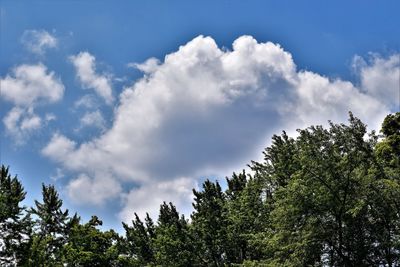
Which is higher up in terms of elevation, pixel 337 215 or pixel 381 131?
pixel 381 131

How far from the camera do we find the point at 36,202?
136 ft

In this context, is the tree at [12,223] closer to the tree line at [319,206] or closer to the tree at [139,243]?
the tree line at [319,206]

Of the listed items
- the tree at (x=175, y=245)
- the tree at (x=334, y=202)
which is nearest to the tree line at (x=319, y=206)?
the tree at (x=334, y=202)

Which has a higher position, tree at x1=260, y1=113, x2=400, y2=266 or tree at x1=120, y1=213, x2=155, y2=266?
tree at x1=120, y1=213, x2=155, y2=266

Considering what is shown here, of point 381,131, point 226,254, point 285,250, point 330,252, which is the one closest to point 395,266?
point 330,252

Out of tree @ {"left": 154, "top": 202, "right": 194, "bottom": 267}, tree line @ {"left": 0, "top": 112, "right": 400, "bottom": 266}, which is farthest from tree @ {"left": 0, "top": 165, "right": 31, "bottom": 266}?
tree @ {"left": 154, "top": 202, "right": 194, "bottom": 267}

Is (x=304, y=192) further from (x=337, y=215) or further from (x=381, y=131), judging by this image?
(x=381, y=131)

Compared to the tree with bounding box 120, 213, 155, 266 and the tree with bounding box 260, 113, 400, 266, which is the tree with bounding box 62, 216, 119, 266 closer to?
the tree with bounding box 120, 213, 155, 266

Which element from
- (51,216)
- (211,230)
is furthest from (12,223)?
(211,230)

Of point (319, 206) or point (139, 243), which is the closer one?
point (319, 206)

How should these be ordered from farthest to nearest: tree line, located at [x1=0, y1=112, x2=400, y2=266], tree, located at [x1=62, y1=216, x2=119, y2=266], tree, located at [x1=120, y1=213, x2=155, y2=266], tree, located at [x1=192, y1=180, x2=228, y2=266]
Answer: tree, located at [x1=120, y1=213, x2=155, y2=266], tree, located at [x1=192, y1=180, x2=228, y2=266], tree, located at [x1=62, y1=216, x2=119, y2=266], tree line, located at [x1=0, y1=112, x2=400, y2=266]

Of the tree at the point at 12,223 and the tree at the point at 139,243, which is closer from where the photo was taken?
the tree at the point at 12,223

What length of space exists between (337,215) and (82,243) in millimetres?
25958

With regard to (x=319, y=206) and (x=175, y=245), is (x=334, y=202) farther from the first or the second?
(x=175, y=245)
